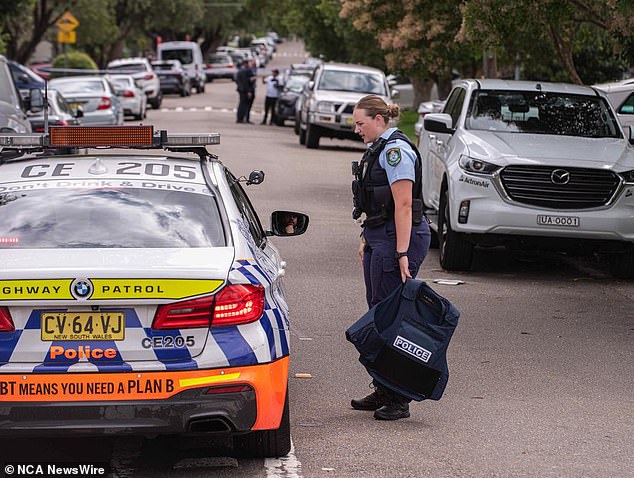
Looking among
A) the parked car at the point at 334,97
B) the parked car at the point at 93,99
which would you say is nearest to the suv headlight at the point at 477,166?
the parked car at the point at 334,97

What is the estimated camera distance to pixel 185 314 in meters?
5.72

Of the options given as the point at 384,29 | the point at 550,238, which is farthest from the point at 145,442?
the point at 384,29

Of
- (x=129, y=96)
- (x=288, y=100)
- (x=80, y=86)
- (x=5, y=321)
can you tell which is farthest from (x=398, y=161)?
(x=129, y=96)

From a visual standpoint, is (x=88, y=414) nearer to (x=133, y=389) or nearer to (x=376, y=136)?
(x=133, y=389)

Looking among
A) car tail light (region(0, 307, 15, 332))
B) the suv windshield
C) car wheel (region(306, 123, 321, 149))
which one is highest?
car tail light (region(0, 307, 15, 332))

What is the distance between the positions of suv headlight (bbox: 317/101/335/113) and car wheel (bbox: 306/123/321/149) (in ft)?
1.75

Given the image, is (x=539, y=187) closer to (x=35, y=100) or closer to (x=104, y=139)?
(x=104, y=139)

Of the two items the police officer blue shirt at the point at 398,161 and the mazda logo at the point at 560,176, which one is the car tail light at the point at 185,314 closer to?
the police officer blue shirt at the point at 398,161

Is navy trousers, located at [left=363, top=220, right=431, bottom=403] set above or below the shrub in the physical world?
above

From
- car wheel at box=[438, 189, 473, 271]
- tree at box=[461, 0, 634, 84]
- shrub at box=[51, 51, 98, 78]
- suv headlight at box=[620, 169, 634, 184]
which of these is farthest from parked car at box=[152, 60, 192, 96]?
suv headlight at box=[620, 169, 634, 184]

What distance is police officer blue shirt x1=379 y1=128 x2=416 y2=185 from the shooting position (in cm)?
729

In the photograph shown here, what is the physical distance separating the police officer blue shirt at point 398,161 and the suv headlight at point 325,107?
22.5 m

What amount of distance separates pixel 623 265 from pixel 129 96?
90.0 ft

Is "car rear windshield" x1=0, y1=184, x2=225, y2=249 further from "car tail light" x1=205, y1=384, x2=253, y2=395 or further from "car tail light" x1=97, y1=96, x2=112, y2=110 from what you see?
"car tail light" x1=97, y1=96, x2=112, y2=110
